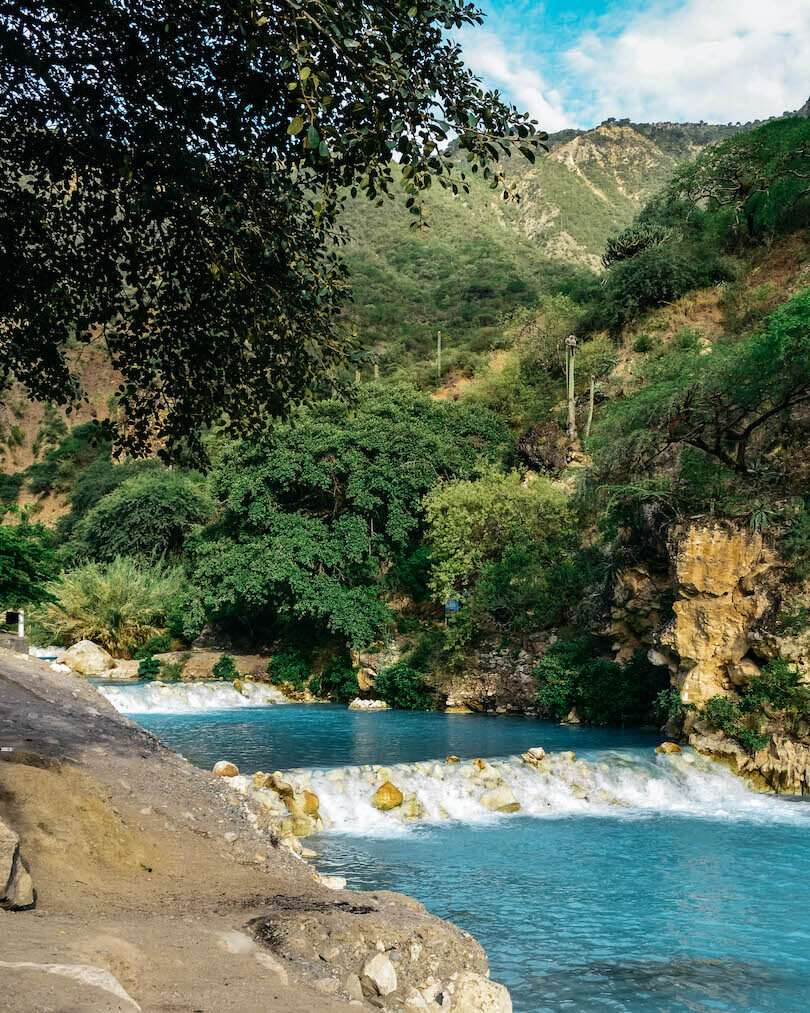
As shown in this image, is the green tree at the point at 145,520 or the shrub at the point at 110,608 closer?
the shrub at the point at 110,608

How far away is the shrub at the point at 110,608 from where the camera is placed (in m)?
34.5

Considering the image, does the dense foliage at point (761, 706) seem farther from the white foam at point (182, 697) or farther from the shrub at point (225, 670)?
the shrub at point (225, 670)

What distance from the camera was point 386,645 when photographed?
28.9 m

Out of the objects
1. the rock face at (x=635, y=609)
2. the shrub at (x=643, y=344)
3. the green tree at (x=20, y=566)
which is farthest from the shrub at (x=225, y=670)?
the shrub at (x=643, y=344)

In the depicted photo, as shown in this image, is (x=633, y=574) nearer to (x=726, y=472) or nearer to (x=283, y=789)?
(x=726, y=472)

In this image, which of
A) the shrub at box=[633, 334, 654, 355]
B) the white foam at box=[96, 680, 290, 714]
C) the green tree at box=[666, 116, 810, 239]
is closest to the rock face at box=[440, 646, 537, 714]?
the white foam at box=[96, 680, 290, 714]

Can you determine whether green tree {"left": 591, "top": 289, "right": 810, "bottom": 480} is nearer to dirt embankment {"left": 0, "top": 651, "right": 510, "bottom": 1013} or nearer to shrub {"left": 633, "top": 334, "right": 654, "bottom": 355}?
dirt embankment {"left": 0, "top": 651, "right": 510, "bottom": 1013}

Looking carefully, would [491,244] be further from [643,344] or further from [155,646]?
[155,646]

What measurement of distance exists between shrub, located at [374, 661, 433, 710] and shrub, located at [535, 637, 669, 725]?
13.6 feet

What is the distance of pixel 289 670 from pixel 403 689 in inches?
197

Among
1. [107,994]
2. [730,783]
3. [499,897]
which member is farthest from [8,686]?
[730,783]

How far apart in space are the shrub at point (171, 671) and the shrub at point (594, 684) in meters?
13.5

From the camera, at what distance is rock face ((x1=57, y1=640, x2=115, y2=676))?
3080 cm

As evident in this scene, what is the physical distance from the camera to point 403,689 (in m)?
26.9
